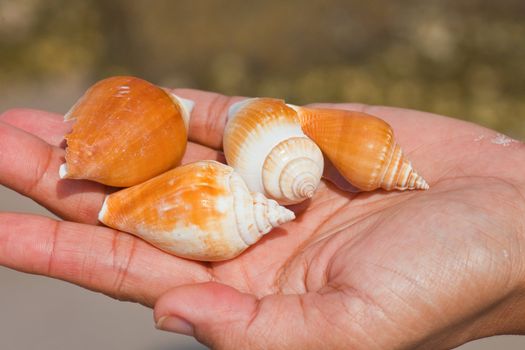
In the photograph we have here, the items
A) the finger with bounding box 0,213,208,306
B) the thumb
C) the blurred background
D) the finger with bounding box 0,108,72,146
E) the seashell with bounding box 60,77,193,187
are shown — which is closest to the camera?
the thumb

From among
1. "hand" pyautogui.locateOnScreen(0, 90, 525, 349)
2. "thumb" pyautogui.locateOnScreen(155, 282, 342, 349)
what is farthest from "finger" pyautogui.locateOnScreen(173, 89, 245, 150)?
"thumb" pyautogui.locateOnScreen(155, 282, 342, 349)

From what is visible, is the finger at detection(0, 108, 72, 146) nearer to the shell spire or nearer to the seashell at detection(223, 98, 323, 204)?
the seashell at detection(223, 98, 323, 204)

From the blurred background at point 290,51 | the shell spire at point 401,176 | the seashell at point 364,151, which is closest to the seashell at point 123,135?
the seashell at point 364,151

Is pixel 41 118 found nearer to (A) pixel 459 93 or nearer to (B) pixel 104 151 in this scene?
(B) pixel 104 151

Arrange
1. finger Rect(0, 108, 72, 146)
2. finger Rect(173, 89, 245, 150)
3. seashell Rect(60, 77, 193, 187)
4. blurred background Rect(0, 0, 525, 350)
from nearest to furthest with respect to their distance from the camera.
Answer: seashell Rect(60, 77, 193, 187) → finger Rect(0, 108, 72, 146) → finger Rect(173, 89, 245, 150) → blurred background Rect(0, 0, 525, 350)

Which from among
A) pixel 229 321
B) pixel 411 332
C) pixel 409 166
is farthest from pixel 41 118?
pixel 411 332
